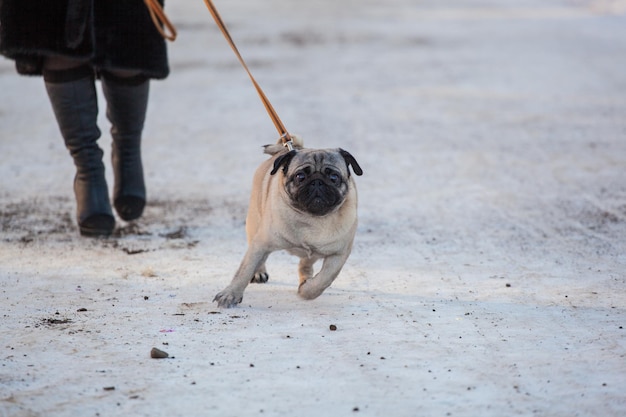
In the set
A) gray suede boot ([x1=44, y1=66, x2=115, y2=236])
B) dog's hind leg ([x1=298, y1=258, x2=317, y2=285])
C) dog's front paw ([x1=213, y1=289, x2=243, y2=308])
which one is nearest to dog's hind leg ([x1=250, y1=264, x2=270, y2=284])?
dog's hind leg ([x1=298, y1=258, x2=317, y2=285])

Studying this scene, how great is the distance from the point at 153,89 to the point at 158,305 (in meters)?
6.76

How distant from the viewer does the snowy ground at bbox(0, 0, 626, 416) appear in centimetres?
343

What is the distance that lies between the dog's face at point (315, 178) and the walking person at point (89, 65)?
1525 millimetres

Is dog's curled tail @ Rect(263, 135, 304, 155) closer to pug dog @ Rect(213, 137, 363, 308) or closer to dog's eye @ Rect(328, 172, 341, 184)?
pug dog @ Rect(213, 137, 363, 308)

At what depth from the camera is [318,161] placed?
446 centimetres

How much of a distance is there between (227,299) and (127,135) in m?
1.88

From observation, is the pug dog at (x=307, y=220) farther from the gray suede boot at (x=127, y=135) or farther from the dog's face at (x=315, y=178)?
the gray suede boot at (x=127, y=135)

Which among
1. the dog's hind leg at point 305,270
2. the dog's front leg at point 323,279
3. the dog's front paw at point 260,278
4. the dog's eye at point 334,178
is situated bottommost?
the dog's front paw at point 260,278

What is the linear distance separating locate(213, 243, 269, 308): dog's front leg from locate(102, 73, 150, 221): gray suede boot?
1623 millimetres

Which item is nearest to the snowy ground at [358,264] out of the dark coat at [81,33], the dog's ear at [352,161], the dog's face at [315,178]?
the dog's face at [315,178]

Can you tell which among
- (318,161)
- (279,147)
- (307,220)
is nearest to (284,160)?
(318,161)

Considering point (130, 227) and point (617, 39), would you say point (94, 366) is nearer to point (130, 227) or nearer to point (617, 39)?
point (130, 227)

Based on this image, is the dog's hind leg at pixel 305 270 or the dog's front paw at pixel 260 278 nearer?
the dog's hind leg at pixel 305 270

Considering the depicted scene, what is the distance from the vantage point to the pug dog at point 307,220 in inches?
173
